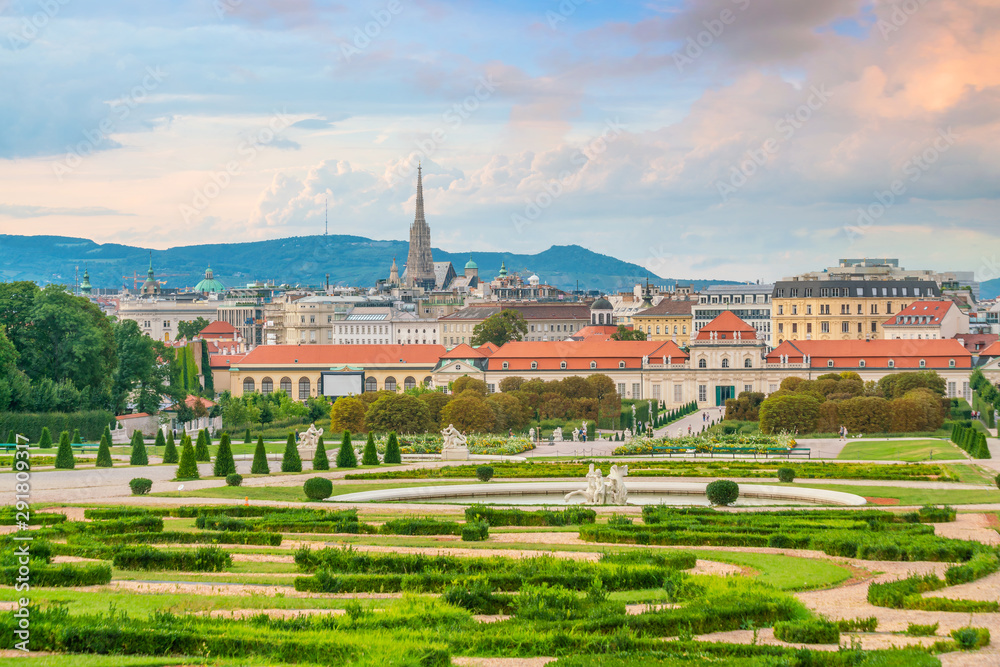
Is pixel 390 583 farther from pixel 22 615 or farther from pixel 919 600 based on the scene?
pixel 919 600

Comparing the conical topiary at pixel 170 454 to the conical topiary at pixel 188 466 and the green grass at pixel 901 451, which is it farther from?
the green grass at pixel 901 451

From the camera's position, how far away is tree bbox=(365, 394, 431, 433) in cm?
6888

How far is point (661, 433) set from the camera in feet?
242

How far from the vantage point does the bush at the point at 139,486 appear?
3781 centimetres

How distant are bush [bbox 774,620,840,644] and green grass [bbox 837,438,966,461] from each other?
34258mm

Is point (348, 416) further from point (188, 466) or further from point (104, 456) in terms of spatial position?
point (188, 466)

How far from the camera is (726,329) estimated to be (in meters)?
98.6

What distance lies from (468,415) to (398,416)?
3968 millimetres

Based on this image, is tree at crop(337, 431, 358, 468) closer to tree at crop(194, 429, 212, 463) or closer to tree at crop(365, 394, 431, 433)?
tree at crop(194, 429, 212, 463)

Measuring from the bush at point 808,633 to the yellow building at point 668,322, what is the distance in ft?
498

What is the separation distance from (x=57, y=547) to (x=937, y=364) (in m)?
78.6

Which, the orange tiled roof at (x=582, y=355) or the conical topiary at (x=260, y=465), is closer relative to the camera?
the conical topiary at (x=260, y=465)

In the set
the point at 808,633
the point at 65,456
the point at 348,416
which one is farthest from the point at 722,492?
the point at 348,416

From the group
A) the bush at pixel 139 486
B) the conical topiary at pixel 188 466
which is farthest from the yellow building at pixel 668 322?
the bush at pixel 139 486
